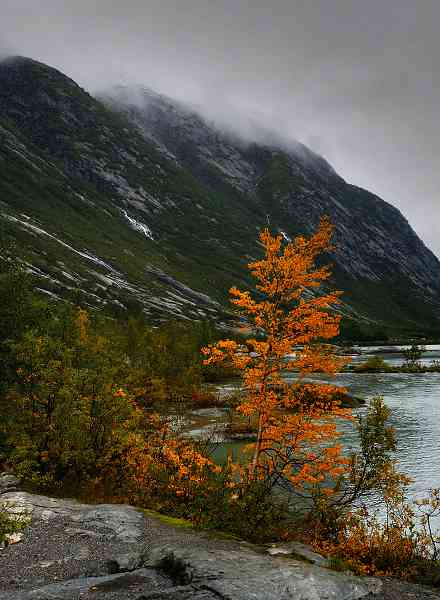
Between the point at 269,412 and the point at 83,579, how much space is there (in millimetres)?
10903

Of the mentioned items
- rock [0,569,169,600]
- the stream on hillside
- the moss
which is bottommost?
the stream on hillside

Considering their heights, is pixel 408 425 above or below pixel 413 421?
below

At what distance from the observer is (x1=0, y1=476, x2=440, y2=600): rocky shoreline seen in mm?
9914

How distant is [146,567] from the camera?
1135cm

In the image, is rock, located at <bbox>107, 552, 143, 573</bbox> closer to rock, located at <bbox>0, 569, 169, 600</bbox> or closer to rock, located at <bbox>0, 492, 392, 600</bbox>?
rock, located at <bbox>0, 492, 392, 600</bbox>

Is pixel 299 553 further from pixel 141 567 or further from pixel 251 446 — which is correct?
pixel 251 446

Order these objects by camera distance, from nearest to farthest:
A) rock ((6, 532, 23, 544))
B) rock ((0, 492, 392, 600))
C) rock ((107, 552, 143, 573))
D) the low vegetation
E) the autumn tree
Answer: rock ((0, 492, 392, 600)) → rock ((107, 552, 143, 573)) → rock ((6, 532, 23, 544)) → the low vegetation → the autumn tree

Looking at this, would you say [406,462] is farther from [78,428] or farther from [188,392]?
[188,392]

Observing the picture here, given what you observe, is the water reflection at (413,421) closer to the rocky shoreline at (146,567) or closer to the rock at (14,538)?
the rocky shoreline at (146,567)

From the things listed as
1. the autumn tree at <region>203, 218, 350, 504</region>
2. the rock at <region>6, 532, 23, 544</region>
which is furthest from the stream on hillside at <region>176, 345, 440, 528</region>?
the rock at <region>6, 532, 23, 544</region>

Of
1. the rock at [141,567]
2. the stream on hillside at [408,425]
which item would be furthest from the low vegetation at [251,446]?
the stream on hillside at [408,425]

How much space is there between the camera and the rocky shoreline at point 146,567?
9.91 meters

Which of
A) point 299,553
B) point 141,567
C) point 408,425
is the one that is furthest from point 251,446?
point 408,425

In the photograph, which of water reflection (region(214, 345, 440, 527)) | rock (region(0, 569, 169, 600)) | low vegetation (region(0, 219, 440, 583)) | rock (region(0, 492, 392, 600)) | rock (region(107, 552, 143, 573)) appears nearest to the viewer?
rock (region(0, 569, 169, 600))
